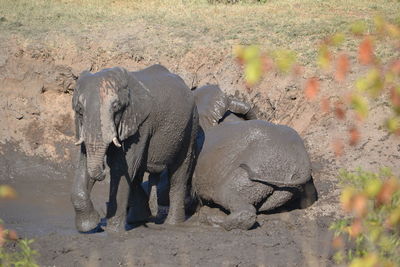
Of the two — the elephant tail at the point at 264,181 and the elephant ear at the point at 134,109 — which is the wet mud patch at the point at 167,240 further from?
the elephant ear at the point at 134,109

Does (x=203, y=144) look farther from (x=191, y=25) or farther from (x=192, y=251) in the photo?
(x=191, y=25)

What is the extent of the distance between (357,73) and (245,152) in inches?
132

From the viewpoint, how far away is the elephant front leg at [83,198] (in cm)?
779

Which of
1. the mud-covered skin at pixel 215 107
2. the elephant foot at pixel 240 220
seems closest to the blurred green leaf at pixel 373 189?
the elephant foot at pixel 240 220

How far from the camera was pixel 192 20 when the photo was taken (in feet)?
48.2

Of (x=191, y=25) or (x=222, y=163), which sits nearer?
(x=222, y=163)

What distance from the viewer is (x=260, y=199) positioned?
8938 mm

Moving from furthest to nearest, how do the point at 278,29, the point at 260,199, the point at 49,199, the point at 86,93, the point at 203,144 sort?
the point at 278,29
the point at 49,199
the point at 203,144
the point at 260,199
the point at 86,93

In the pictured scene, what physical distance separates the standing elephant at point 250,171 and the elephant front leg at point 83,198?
1.47 metres

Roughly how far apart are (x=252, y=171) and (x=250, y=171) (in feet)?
0.08

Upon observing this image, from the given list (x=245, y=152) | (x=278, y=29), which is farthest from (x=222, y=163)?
(x=278, y=29)

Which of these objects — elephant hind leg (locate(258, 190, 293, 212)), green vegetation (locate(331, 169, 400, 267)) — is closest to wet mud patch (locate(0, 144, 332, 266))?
elephant hind leg (locate(258, 190, 293, 212))

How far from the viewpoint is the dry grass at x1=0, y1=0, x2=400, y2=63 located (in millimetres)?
13422

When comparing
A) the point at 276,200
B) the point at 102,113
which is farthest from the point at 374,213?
the point at 276,200
